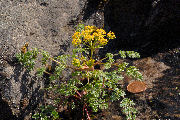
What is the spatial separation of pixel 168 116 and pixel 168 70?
125 cm

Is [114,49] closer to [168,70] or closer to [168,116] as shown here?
[168,70]

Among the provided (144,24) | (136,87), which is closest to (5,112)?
(136,87)

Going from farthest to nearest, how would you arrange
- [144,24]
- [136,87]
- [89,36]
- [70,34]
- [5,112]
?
[144,24] < [70,34] < [136,87] < [5,112] < [89,36]

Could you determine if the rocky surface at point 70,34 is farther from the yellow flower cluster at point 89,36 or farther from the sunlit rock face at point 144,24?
the yellow flower cluster at point 89,36

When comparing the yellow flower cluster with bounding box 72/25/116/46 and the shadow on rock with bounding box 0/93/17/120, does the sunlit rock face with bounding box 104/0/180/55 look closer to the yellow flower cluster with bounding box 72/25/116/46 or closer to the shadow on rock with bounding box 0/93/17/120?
the yellow flower cluster with bounding box 72/25/116/46

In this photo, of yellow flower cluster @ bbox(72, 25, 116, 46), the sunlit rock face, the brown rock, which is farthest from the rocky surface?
yellow flower cluster @ bbox(72, 25, 116, 46)

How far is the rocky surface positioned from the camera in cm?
323

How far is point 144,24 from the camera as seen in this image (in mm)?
5066

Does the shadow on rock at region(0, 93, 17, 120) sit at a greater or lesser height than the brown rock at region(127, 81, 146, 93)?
lesser

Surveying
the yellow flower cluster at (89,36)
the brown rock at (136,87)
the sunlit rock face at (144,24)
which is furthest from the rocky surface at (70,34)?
the yellow flower cluster at (89,36)

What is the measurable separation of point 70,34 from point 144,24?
214 centimetres

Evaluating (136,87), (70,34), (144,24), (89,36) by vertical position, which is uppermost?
(144,24)

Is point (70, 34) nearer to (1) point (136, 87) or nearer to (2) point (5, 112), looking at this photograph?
(1) point (136, 87)

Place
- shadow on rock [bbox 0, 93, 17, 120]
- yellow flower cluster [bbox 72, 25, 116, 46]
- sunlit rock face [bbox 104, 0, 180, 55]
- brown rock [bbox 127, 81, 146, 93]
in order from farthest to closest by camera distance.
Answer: sunlit rock face [bbox 104, 0, 180, 55]
brown rock [bbox 127, 81, 146, 93]
shadow on rock [bbox 0, 93, 17, 120]
yellow flower cluster [bbox 72, 25, 116, 46]
